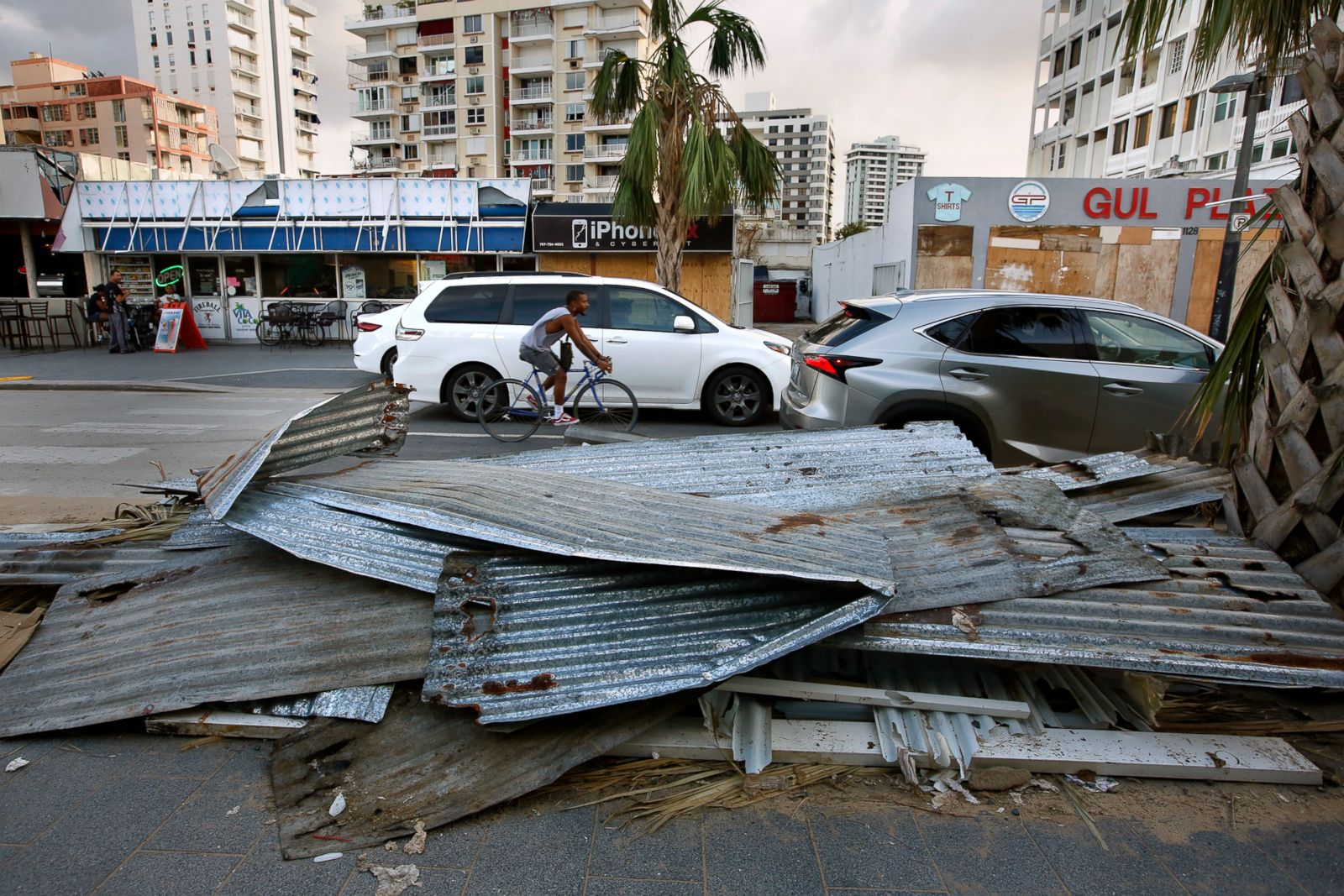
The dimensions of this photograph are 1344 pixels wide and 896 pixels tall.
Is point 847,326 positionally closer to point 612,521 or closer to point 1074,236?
point 612,521

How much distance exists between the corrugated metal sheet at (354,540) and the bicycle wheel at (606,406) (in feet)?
18.3

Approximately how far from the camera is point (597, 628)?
9.34ft

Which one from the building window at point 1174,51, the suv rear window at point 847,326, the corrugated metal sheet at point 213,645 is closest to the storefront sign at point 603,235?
the suv rear window at point 847,326

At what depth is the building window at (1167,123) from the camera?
4203 centimetres

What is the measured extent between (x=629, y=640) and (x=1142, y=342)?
18.1 feet

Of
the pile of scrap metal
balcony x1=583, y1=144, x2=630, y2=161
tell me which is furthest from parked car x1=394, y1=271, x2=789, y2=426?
balcony x1=583, y1=144, x2=630, y2=161

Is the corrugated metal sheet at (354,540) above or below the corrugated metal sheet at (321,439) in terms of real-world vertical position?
below

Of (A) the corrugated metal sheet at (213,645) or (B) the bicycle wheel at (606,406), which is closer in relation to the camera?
(A) the corrugated metal sheet at (213,645)

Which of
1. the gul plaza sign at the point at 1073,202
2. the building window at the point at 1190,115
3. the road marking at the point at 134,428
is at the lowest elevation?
the road marking at the point at 134,428

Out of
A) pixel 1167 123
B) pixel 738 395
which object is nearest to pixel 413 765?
pixel 738 395

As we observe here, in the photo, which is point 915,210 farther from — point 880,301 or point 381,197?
point 381,197

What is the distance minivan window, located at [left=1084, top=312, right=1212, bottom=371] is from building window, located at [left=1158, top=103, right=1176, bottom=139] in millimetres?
45107

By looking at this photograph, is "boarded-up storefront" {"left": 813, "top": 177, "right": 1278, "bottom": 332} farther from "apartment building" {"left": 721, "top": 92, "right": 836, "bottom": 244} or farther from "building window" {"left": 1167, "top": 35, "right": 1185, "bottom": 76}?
"apartment building" {"left": 721, "top": 92, "right": 836, "bottom": 244}

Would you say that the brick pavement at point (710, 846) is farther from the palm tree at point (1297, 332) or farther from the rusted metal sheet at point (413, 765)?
the palm tree at point (1297, 332)
